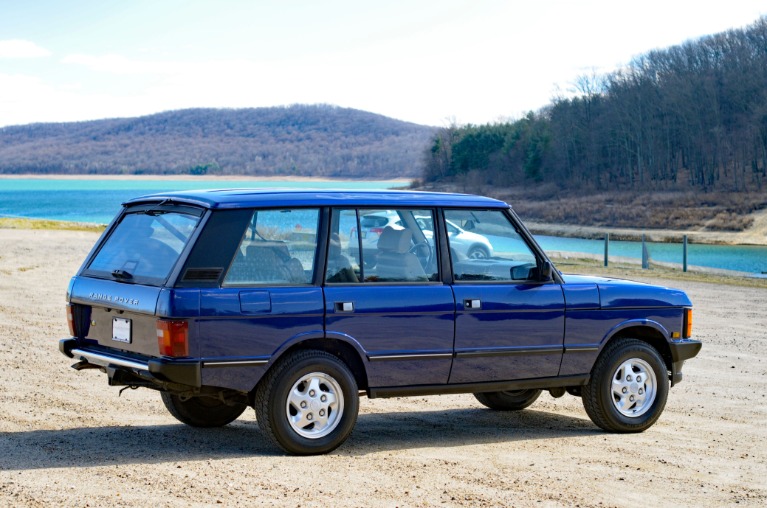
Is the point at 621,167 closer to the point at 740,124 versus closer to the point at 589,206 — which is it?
the point at 740,124

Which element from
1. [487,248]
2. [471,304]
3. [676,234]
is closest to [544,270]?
[487,248]

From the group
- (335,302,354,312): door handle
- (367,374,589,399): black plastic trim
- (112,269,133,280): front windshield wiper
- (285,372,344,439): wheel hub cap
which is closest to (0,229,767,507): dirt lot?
(285,372,344,439): wheel hub cap

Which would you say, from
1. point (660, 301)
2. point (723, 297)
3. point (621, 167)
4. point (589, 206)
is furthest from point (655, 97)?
point (660, 301)

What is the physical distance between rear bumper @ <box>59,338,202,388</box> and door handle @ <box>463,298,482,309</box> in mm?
2034

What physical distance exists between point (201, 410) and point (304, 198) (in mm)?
2048

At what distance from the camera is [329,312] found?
23.5ft

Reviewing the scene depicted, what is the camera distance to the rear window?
702cm

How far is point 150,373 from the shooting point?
6789mm

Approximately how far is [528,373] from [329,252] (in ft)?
6.24

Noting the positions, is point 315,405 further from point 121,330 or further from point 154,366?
point 121,330

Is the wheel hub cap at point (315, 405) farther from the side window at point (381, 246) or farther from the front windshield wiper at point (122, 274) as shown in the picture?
the front windshield wiper at point (122, 274)

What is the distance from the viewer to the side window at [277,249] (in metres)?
7.03

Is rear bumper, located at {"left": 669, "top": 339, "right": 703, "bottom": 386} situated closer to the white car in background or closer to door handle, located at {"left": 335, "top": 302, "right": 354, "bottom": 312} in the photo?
the white car in background

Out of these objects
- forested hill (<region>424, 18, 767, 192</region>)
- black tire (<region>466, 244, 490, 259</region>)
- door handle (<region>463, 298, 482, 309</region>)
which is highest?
forested hill (<region>424, 18, 767, 192</region>)
